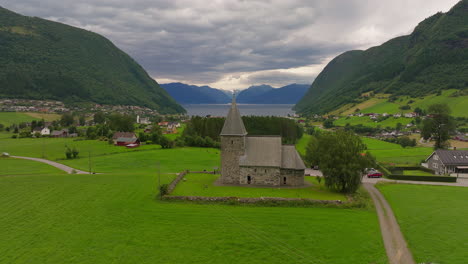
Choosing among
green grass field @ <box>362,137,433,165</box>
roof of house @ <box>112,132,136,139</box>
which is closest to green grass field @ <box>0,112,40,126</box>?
roof of house @ <box>112,132,136,139</box>

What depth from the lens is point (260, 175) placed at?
46.8 meters

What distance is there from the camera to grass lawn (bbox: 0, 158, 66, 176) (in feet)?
196

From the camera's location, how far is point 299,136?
122 meters

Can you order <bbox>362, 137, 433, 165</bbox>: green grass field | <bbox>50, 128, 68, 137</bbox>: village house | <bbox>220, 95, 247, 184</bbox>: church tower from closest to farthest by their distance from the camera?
1. <bbox>220, 95, 247, 184</bbox>: church tower
2. <bbox>362, 137, 433, 165</bbox>: green grass field
3. <bbox>50, 128, 68, 137</bbox>: village house

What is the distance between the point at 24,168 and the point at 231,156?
4881 centimetres

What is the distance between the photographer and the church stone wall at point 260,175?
1821 inches

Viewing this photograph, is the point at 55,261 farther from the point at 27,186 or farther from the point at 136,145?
the point at 136,145

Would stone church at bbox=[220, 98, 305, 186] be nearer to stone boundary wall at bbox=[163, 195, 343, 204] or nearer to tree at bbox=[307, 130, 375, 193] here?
tree at bbox=[307, 130, 375, 193]

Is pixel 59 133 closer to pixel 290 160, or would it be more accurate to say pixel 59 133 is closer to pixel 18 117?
pixel 18 117

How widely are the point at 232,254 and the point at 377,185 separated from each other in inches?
1352

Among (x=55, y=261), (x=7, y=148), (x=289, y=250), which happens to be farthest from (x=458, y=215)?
(x=7, y=148)

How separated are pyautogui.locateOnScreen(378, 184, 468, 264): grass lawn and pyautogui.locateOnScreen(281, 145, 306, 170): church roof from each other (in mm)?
13191

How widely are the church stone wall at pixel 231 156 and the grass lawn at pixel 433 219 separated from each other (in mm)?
22719

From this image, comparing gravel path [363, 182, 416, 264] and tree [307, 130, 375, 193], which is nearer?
gravel path [363, 182, 416, 264]
